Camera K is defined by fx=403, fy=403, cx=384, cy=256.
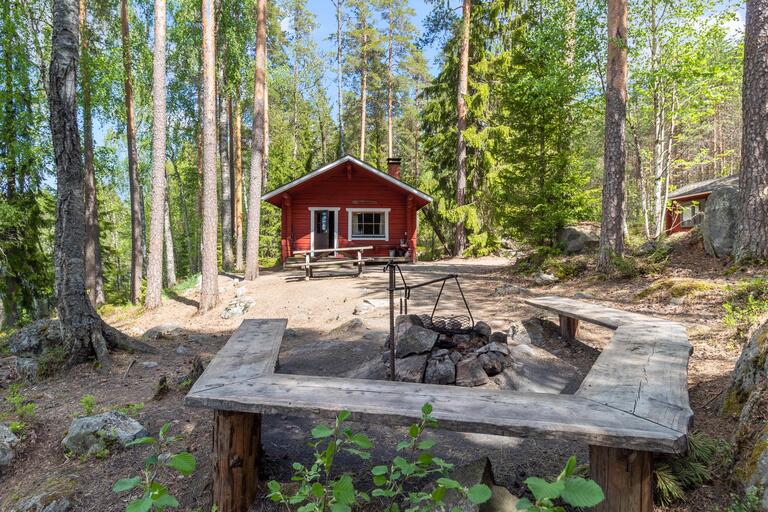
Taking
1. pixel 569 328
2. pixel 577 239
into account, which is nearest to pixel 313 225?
pixel 577 239

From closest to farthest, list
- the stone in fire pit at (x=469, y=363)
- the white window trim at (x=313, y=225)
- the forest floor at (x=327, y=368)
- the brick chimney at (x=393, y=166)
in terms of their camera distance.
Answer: the forest floor at (x=327, y=368) < the stone in fire pit at (x=469, y=363) < the white window trim at (x=313, y=225) < the brick chimney at (x=393, y=166)

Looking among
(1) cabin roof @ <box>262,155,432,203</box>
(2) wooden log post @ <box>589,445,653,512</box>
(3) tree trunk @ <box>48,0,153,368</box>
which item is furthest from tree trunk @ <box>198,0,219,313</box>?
(2) wooden log post @ <box>589,445,653,512</box>

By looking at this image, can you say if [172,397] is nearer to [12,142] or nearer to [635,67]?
[12,142]

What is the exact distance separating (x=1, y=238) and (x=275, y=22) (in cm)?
1681

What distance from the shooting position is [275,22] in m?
21.6

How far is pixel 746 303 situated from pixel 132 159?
15.8 meters

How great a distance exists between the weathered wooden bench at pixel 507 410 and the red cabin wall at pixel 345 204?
42.9 ft

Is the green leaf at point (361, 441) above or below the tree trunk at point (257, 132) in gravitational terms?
below

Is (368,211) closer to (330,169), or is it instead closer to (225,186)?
(330,169)

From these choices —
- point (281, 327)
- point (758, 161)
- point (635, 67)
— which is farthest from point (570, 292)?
point (635, 67)

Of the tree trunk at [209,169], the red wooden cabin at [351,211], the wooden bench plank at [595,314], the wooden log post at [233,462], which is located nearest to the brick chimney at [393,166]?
the red wooden cabin at [351,211]

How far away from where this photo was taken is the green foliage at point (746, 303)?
459 cm

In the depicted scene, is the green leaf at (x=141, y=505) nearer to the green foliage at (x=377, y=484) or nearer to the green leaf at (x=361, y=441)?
the green foliage at (x=377, y=484)

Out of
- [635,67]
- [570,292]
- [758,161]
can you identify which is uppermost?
[635,67]
